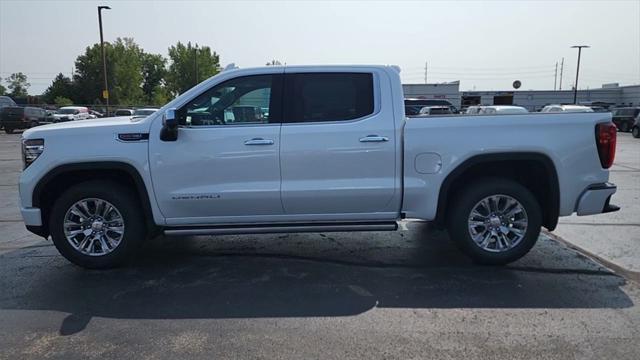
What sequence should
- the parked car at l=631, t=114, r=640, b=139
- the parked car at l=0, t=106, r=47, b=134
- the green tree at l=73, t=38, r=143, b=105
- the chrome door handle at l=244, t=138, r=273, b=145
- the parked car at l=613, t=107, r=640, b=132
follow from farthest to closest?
1. the green tree at l=73, t=38, r=143, b=105
2. the parked car at l=613, t=107, r=640, b=132
3. the parked car at l=0, t=106, r=47, b=134
4. the parked car at l=631, t=114, r=640, b=139
5. the chrome door handle at l=244, t=138, r=273, b=145

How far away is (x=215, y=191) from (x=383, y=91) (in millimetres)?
1995

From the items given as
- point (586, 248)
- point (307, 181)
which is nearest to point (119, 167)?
point (307, 181)

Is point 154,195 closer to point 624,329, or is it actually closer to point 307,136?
point 307,136

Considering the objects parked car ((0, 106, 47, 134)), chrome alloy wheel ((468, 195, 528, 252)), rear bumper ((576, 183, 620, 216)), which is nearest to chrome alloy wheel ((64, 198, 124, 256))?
chrome alloy wheel ((468, 195, 528, 252))

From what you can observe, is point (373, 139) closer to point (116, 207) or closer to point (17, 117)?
point (116, 207)

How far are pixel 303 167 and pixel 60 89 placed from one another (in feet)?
259

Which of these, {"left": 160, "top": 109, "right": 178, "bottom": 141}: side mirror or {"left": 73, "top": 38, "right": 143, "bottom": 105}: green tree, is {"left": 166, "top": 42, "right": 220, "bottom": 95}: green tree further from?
{"left": 160, "top": 109, "right": 178, "bottom": 141}: side mirror

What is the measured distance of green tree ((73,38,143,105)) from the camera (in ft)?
196

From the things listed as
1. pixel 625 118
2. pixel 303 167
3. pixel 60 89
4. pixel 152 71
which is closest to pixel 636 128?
pixel 625 118

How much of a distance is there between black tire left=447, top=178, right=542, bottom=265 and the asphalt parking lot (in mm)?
164

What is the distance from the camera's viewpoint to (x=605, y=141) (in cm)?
499

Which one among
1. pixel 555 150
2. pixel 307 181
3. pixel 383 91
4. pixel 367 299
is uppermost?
pixel 383 91

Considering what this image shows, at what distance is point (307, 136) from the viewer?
195 inches

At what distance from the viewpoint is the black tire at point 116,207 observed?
16.6ft
